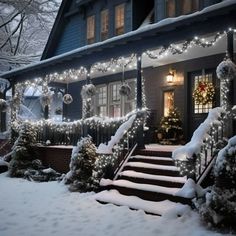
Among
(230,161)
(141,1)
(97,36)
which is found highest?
(141,1)

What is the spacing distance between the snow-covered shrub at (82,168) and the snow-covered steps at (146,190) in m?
0.78

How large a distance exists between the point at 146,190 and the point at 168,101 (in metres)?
6.77

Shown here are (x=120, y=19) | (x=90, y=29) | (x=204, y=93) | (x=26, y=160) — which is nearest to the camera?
(x=204, y=93)

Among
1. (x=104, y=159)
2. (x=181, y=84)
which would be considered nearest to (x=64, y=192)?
(x=104, y=159)

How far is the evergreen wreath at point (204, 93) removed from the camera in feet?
44.5

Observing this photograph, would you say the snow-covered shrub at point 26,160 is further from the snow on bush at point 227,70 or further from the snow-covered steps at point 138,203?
the snow on bush at point 227,70

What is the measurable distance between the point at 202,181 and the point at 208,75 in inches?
261

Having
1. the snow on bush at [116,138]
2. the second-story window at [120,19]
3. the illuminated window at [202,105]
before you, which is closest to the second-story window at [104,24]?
the second-story window at [120,19]

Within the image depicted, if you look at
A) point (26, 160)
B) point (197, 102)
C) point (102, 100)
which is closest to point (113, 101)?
point (102, 100)

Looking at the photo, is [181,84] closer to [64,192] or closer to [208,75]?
[208,75]

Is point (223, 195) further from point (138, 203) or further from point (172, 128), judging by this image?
point (172, 128)

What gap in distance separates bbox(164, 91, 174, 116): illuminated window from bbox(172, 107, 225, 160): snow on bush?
5.76 metres

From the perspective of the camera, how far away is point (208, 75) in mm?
14086

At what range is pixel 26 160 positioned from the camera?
14.9 m
